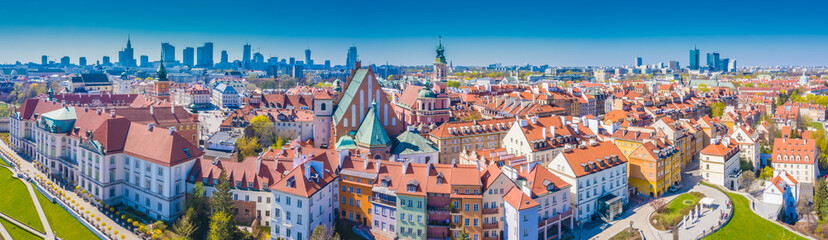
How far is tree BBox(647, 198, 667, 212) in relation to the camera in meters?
53.4

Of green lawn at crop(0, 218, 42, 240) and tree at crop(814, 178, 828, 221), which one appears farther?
tree at crop(814, 178, 828, 221)

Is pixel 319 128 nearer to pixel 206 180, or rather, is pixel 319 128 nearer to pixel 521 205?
pixel 206 180

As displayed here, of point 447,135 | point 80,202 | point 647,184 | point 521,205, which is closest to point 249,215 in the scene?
point 80,202

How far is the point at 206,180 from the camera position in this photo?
48156mm

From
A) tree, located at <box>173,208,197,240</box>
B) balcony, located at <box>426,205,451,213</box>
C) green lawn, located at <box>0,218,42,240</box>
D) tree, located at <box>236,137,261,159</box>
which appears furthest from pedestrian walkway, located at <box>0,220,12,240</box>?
balcony, located at <box>426,205,451,213</box>

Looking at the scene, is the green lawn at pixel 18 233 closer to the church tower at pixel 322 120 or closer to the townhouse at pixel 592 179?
the church tower at pixel 322 120

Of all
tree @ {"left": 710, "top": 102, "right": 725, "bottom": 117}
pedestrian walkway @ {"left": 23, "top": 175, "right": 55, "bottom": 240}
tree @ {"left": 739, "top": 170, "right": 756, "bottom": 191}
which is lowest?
pedestrian walkway @ {"left": 23, "top": 175, "right": 55, "bottom": 240}

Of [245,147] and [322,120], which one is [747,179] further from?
[245,147]

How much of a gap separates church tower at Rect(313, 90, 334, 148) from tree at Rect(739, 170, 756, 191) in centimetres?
5414

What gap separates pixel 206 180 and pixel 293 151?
370 inches

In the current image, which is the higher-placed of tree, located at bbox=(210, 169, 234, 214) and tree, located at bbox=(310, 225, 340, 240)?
tree, located at bbox=(210, 169, 234, 214)

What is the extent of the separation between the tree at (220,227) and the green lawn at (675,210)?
126 ft

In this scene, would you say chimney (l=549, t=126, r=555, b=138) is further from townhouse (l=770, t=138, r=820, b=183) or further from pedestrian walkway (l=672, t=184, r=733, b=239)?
townhouse (l=770, t=138, r=820, b=183)

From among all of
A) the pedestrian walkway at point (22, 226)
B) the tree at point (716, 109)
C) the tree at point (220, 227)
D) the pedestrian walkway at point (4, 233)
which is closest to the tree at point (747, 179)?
the tree at point (716, 109)
